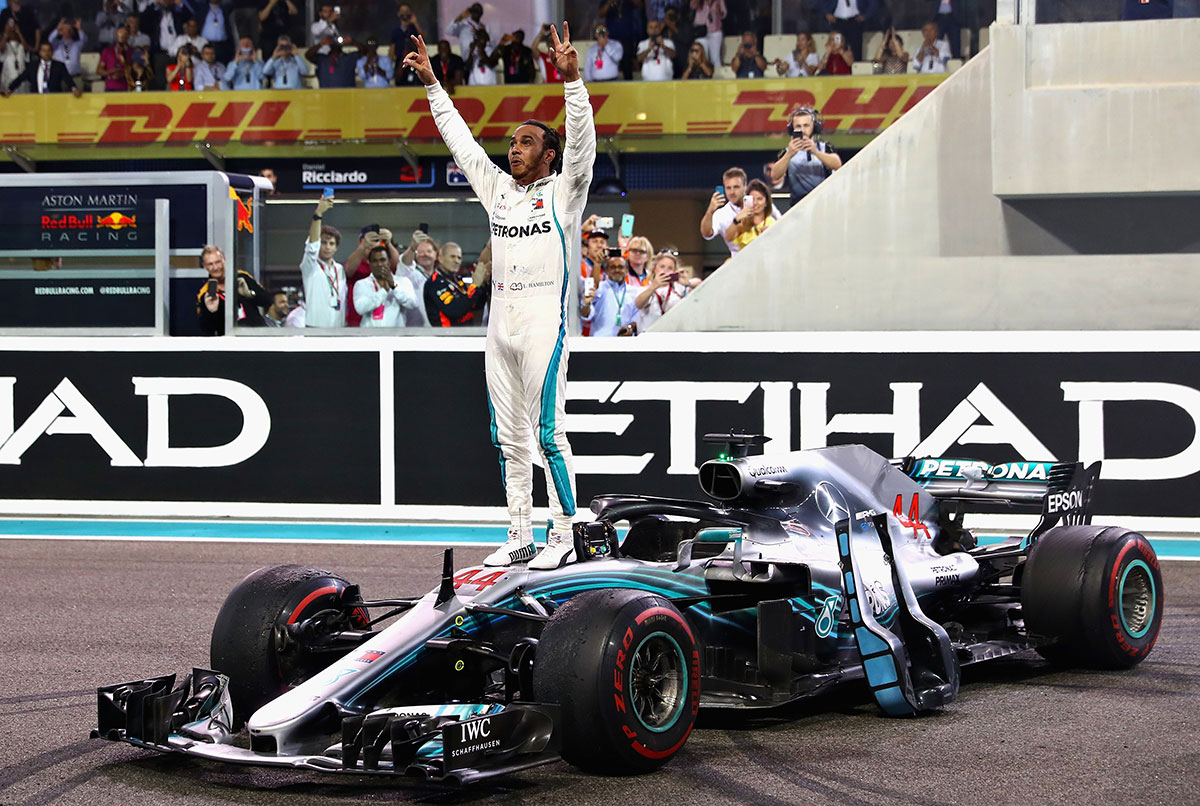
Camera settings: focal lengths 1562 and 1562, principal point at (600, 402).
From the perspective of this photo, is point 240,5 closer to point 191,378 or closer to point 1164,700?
point 191,378

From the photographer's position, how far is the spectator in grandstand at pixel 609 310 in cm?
1194

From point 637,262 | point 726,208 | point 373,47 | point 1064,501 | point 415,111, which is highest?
point 373,47

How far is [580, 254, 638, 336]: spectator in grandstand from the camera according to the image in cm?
1194

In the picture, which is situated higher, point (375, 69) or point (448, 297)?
point (375, 69)

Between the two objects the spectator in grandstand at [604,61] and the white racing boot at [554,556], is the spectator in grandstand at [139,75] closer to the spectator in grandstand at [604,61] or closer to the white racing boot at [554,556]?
the spectator in grandstand at [604,61]

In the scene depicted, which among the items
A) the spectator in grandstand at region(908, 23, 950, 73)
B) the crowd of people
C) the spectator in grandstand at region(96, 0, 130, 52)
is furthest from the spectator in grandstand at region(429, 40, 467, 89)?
the spectator in grandstand at region(908, 23, 950, 73)

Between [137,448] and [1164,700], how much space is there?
8.01 meters

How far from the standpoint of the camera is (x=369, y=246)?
11.6m

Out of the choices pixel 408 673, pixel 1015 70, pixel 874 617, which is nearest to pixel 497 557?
pixel 408 673

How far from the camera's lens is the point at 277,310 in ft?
38.7

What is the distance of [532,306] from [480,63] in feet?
45.8

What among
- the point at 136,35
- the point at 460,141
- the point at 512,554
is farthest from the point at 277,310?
the point at 136,35

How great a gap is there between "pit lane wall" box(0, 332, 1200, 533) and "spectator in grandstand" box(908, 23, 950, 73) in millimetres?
7010

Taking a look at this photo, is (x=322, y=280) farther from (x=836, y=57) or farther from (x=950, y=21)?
(x=836, y=57)
